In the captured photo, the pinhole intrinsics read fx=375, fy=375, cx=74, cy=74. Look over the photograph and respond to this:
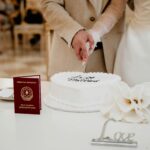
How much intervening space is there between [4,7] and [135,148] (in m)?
7.02

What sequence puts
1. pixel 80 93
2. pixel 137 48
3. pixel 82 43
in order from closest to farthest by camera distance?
pixel 80 93 < pixel 82 43 < pixel 137 48

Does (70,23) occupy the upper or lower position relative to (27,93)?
upper

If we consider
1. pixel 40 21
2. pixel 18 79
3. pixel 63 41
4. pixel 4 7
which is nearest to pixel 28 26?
pixel 40 21

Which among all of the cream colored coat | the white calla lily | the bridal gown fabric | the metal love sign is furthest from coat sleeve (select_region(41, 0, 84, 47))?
the metal love sign

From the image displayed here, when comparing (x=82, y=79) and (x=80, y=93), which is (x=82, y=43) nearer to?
(x=82, y=79)

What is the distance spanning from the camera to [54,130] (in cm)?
114

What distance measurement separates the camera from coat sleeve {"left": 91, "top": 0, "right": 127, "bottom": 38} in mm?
1726

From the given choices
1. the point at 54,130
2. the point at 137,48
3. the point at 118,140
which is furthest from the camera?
the point at 137,48

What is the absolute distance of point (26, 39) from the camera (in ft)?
26.1

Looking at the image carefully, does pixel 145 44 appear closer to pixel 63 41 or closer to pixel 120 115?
pixel 63 41

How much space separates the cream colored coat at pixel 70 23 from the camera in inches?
70.4

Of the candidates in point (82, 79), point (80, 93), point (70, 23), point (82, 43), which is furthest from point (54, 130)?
point (70, 23)

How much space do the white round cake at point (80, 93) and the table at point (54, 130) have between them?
3cm

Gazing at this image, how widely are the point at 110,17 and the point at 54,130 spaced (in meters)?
0.80
